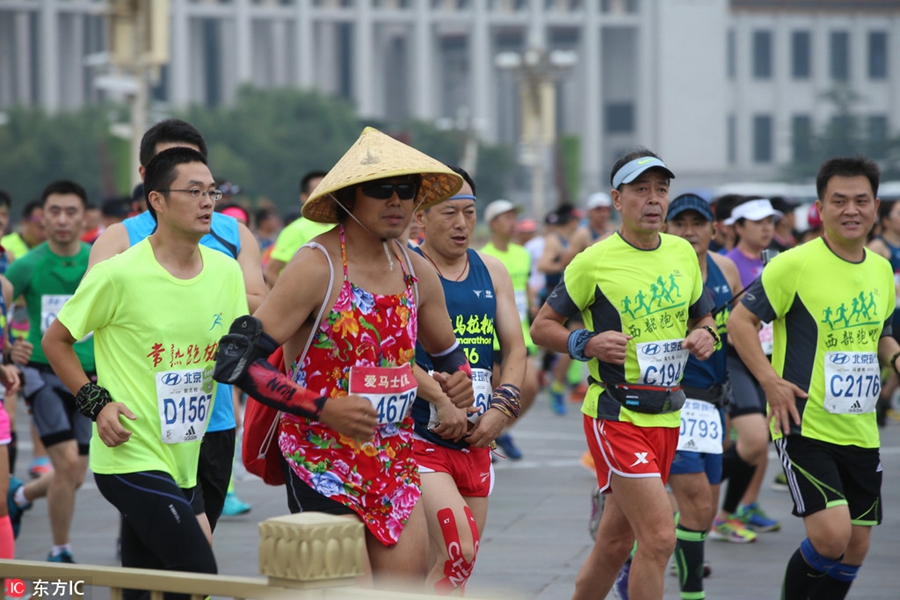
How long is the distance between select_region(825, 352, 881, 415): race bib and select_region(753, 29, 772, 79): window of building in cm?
9321

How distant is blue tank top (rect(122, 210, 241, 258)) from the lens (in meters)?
5.18

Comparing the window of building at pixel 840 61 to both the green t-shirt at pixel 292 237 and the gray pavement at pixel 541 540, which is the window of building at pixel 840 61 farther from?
the green t-shirt at pixel 292 237

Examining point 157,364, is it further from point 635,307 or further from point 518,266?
point 518,266

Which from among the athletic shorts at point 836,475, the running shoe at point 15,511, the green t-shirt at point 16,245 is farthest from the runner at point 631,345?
the green t-shirt at point 16,245

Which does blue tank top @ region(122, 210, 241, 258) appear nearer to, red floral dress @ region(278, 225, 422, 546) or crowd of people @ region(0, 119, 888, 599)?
crowd of people @ region(0, 119, 888, 599)

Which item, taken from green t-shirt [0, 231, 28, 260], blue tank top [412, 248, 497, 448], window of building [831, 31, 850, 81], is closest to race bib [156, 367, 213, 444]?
blue tank top [412, 248, 497, 448]

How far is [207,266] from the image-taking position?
4.60 metres

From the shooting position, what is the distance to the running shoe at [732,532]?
773cm

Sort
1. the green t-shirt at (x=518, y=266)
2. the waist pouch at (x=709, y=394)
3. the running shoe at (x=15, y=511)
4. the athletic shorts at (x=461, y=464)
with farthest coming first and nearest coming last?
the green t-shirt at (x=518, y=266) → the running shoe at (x=15, y=511) → the waist pouch at (x=709, y=394) → the athletic shorts at (x=461, y=464)

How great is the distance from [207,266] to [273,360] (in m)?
0.58

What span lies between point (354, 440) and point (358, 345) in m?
0.30

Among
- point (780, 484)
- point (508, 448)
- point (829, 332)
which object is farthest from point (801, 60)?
→ point (829, 332)

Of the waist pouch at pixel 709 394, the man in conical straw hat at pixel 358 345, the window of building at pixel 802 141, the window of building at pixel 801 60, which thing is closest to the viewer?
the man in conical straw hat at pixel 358 345

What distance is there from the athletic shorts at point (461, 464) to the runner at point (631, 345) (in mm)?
490
